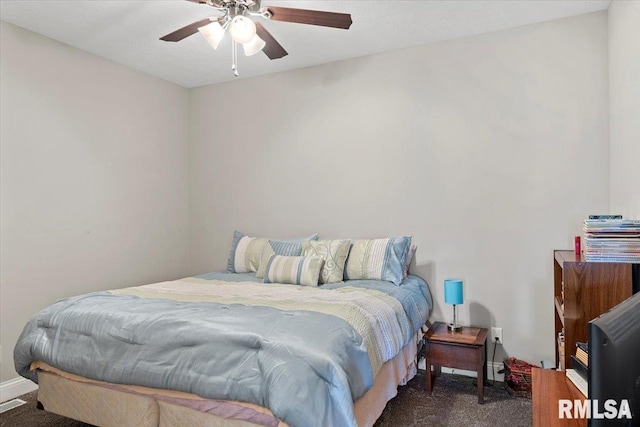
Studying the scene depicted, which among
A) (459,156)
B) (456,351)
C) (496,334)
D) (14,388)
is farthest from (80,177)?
(496,334)

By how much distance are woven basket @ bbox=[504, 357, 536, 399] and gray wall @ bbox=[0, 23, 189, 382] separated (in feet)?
Answer: 10.6

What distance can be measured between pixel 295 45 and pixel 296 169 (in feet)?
3.65

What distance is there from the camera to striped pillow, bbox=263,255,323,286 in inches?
118

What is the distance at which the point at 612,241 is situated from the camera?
191 centimetres

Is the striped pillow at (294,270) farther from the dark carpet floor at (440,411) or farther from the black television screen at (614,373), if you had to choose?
the black television screen at (614,373)

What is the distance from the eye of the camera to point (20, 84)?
300cm

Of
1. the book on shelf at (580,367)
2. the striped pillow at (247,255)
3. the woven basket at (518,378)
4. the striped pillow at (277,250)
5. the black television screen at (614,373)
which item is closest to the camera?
the black television screen at (614,373)

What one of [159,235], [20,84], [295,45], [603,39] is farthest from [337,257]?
[20,84]

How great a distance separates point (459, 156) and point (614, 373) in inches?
108

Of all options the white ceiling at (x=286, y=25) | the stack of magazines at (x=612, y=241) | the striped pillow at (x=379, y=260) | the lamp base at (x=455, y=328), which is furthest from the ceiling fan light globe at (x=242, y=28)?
the lamp base at (x=455, y=328)

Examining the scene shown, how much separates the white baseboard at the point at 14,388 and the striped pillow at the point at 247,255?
1.68 m

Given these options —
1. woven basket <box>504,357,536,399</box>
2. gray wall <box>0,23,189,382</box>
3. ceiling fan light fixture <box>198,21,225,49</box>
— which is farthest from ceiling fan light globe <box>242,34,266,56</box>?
woven basket <box>504,357,536,399</box>

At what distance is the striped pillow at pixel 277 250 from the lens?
3375 mm

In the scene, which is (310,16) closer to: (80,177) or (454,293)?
(454,293)
